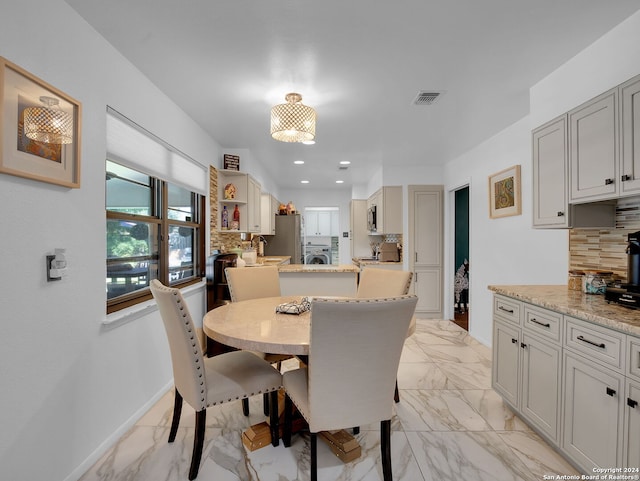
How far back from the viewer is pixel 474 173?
4.08 meters

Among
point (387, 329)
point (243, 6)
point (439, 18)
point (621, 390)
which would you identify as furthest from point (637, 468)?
point (243, 6)

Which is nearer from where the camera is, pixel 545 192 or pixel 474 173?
pixel 545 192

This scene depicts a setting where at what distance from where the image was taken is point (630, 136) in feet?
5.39

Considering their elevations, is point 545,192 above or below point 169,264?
above

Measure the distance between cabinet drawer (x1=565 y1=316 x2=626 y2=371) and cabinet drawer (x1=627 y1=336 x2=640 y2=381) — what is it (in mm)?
26

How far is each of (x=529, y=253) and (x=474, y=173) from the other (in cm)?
145

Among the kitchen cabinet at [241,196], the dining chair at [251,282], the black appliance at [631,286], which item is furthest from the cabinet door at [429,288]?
the black appliance at [631,286]

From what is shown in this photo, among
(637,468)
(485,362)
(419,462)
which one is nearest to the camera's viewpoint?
(637,468)

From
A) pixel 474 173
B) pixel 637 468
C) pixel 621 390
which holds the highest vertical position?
pixel 474 173

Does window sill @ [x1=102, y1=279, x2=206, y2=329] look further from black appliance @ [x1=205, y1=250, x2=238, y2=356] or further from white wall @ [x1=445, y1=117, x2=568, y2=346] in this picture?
white wall @ [x1=445, y1=117, x2=568, y2=346]

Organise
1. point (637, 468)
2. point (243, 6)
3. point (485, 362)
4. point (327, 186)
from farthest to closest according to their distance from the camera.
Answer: point (327, 186)
point (485, 362)
point (243, 6)
point (637, 468)

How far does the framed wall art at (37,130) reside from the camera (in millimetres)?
1289

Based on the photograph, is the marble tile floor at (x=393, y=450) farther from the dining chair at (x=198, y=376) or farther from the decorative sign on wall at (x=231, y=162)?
the decorative sign on wall at (x=231, y=162)

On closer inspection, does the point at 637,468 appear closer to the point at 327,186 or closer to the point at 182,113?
the point at 182,113
